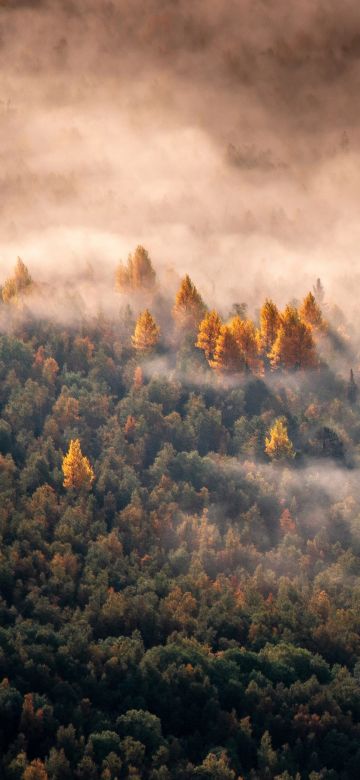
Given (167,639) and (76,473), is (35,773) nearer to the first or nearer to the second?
(167,639)

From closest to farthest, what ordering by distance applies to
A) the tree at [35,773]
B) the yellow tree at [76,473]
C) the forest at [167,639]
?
the tree at [35,773]
the forest at [167,639]
the yellow tree at [76,473]

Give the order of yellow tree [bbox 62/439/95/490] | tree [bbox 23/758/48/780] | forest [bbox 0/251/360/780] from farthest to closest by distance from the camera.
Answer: yellow tree [bbox 62/439/95/490] < forest [bbox 0/251/360/780] < tree [bbox 23/758/48/780]

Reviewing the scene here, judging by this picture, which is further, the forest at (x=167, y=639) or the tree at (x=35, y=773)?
the forest at (x=167, y=639)

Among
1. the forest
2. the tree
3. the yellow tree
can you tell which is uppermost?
the yellow tree

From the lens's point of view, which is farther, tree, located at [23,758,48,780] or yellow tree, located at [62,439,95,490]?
yellow tree, located at [62,439,95,490]

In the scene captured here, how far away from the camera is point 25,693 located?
140000 mm

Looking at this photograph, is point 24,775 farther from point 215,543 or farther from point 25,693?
point 215,543

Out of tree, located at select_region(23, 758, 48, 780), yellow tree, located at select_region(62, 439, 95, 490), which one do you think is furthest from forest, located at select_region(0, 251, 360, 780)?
yellow tree, located at select_region(62, 439, 95, 490)

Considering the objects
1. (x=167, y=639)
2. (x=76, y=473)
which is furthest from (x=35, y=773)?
(x=76, y=473)

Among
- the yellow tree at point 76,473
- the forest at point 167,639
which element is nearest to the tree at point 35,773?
the forest at point 167,639

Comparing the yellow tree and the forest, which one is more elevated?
the yellow tree

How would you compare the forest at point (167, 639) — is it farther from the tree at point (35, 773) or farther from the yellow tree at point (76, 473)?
the yellow tree at point (76, 473)

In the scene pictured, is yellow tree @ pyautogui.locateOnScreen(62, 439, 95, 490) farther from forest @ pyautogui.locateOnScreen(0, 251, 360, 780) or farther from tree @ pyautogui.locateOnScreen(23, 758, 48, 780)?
tree @ pyautogui.locateOnScreen(23, 758, 48, 780)

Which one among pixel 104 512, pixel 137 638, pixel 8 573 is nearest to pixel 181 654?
pixel 137 638
